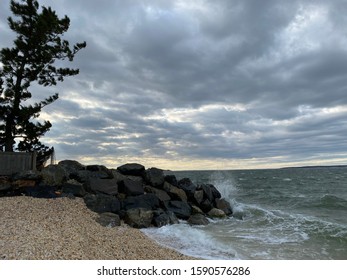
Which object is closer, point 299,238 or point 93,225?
point 93,225

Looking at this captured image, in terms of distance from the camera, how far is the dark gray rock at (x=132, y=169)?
18.5m

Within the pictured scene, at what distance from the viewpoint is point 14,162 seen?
660 inches

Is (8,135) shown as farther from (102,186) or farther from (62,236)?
(62,236)

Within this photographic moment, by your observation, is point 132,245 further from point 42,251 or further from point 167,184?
point 167,184

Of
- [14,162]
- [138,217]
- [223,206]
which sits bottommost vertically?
[223,206]

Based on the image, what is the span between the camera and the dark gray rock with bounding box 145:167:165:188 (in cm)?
1795

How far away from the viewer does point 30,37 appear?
710 inches

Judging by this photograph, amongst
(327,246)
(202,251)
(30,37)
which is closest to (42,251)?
(202,251)

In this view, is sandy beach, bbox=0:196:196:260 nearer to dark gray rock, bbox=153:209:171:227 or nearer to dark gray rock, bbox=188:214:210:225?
dark gray rock, bbox=153:209:171:227

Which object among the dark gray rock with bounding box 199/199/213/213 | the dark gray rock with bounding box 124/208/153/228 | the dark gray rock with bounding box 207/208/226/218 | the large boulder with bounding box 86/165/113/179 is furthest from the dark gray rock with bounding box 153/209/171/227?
the dark gray rock with bounding box 199/199/213/213

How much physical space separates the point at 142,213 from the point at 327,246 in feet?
25.0

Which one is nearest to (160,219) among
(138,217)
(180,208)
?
(138,217)

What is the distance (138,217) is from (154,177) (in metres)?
5.17

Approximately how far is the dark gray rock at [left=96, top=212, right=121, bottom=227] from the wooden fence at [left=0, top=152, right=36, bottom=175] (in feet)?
23.5
